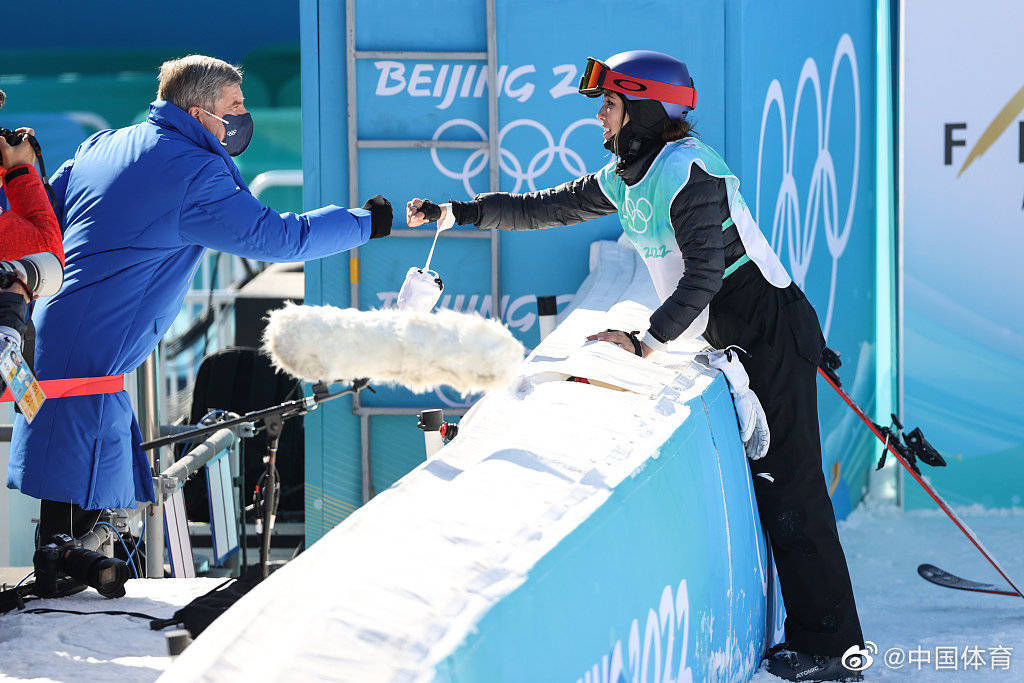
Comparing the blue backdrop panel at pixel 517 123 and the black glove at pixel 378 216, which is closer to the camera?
the black glove at pixel 378 216

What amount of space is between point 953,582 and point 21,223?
3.33 m

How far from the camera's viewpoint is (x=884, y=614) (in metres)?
4.09

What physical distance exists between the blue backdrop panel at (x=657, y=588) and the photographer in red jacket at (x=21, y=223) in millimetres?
1318

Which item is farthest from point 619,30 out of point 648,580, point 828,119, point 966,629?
point 648,580

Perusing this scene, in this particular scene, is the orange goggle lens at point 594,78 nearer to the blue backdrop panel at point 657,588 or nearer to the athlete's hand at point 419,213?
the athlete's hand at point 419,213

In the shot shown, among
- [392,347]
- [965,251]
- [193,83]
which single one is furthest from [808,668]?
[965,251]

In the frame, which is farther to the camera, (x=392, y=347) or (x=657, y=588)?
(x=657, y=588)

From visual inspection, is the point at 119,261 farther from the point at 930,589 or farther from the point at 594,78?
the point at 930,589

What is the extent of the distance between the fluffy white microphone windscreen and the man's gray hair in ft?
4.50

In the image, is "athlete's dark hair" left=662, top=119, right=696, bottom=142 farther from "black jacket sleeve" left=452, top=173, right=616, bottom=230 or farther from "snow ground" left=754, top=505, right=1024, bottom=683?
"snow ground" left=754, top=505, right=1024, bottom=683

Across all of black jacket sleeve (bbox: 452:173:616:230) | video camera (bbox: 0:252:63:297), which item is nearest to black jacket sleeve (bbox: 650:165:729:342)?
black jacket sleeve (bbox: 452:173:616:230)

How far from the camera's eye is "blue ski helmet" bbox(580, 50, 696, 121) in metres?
2.88

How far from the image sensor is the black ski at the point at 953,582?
13.3 feet

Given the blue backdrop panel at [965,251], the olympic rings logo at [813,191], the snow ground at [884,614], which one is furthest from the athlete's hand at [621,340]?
the blue backdrop panel at [965,251]
